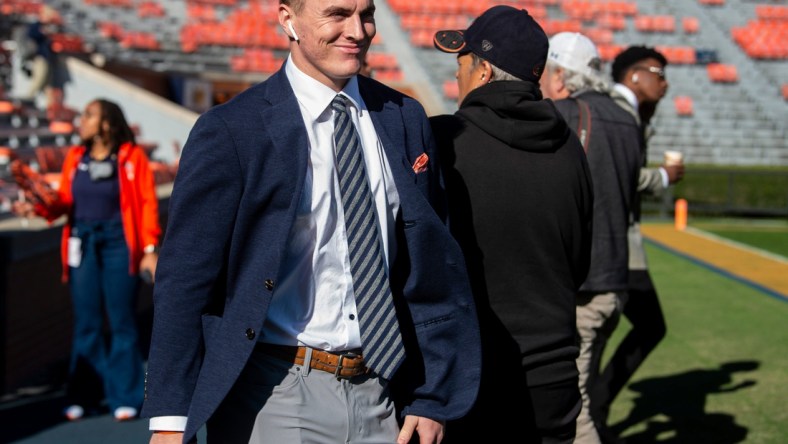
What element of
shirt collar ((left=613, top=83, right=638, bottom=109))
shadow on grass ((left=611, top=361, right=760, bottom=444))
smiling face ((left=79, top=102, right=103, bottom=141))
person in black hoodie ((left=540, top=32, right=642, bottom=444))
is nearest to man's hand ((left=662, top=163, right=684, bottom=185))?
shirt collar ((left=613, top=83, right=638, bottom=109))

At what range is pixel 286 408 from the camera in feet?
8.16

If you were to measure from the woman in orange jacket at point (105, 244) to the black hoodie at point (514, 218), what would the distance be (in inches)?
140

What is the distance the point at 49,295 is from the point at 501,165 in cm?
545

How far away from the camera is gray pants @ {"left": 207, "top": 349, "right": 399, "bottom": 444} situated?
249 cm

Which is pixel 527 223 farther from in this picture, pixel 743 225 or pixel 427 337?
pixel 743 225

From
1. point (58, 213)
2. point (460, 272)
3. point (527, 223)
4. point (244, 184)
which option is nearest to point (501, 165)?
point (527, 223)

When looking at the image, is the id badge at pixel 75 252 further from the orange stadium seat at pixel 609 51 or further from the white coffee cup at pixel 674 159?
the orange stadium seat at pixel 609 51

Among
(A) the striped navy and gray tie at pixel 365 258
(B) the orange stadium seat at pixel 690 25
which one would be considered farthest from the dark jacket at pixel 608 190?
(B) the orange stadium seat at pixel 690 25

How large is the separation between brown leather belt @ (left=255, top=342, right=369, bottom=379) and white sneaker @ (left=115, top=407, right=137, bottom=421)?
410cm

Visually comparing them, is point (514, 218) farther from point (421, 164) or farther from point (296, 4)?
point (296, 4)

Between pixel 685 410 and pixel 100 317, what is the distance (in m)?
3.78

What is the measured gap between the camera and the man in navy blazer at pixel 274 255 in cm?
238

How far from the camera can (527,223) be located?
3154mm

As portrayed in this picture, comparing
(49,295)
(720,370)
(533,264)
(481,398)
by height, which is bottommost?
(720,370)
